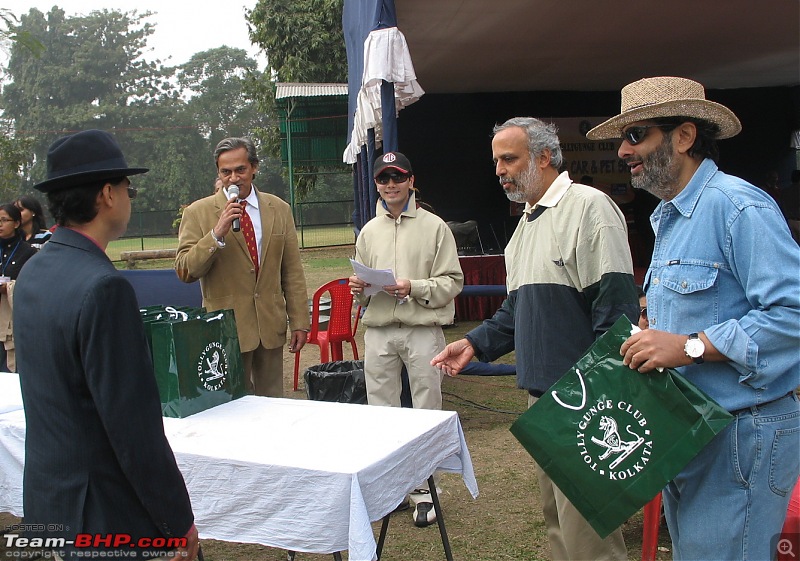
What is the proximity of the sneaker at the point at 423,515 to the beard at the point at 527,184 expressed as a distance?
6.17 feet

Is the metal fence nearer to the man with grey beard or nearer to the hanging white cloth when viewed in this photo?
the hanging white cloth

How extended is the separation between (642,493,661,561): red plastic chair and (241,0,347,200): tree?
23.2m

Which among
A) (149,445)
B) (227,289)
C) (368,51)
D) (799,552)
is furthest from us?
(368,51)

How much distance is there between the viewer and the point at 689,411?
5.56ft

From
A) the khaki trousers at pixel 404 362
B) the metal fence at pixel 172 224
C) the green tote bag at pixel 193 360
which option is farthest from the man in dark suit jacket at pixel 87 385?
the metal fence at pixel 172 224

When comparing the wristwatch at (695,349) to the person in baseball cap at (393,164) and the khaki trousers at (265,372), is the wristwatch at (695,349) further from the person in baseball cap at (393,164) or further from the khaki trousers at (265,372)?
the khaki trousers at (265,372)

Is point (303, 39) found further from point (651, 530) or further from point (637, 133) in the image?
point (637, 133)

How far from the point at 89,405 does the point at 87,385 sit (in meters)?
0.05

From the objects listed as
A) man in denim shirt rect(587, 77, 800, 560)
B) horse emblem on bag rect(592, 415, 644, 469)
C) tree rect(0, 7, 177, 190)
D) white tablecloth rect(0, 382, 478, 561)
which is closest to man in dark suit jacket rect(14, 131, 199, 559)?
white tablecloth rect(0, 382, 478, 561)

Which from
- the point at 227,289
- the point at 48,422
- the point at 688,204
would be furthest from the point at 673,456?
the point at 227,289

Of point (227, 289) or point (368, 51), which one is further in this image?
point (368, 51)

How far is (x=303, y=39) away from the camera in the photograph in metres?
26.3

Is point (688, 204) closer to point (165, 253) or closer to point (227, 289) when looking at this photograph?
point (227, 289)

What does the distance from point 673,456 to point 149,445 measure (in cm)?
121
